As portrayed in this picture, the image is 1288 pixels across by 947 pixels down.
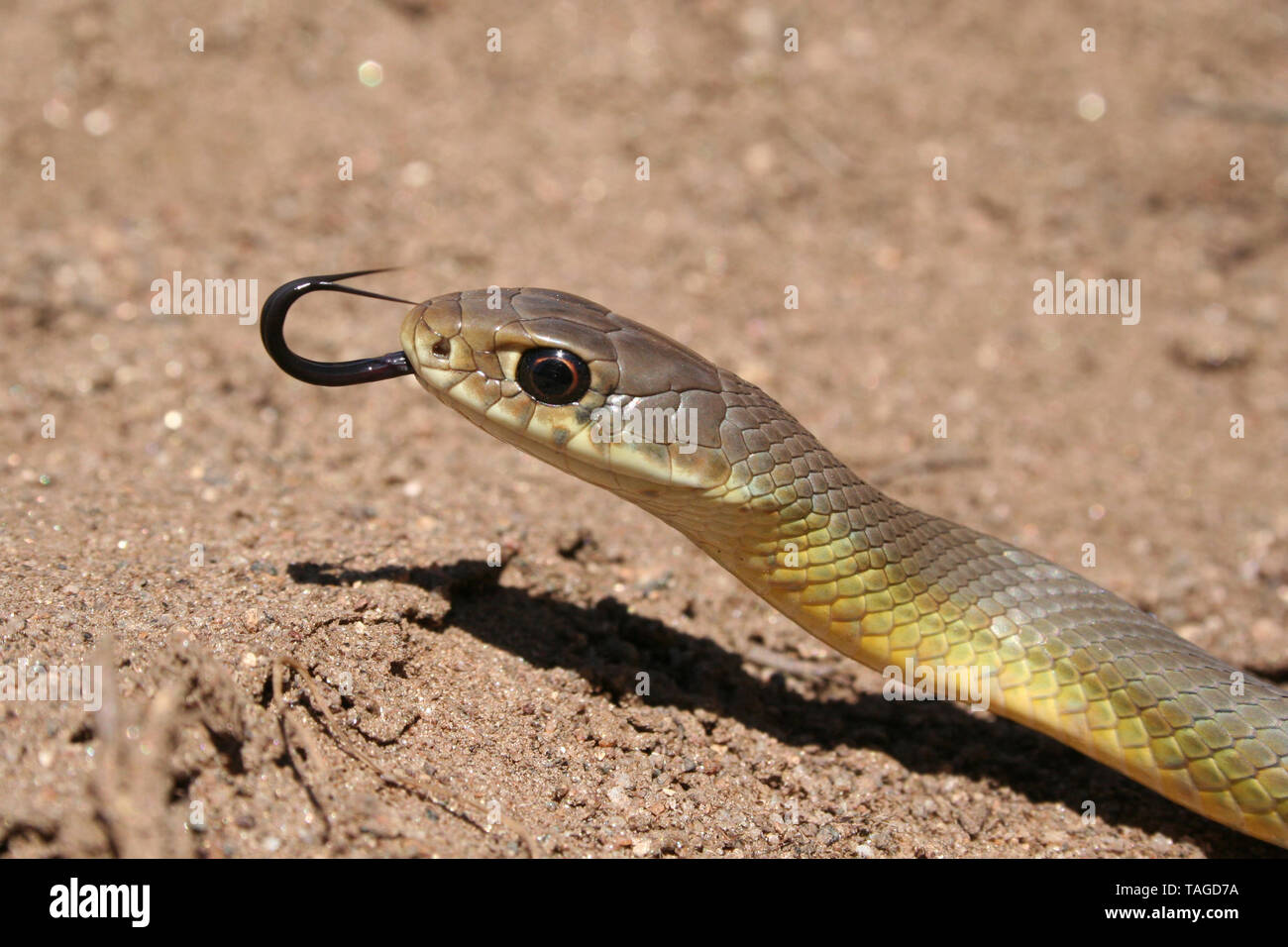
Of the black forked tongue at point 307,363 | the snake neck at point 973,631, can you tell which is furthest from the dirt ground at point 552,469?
the black forked tongue at point 307,363

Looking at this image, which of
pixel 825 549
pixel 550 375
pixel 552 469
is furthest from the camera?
pixel 552 469

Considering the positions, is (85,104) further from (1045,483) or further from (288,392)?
(1045,483)

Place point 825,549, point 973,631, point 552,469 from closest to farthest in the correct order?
point 825,549
point 973,631
point 552,469

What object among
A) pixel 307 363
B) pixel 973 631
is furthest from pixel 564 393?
pixel 973 631

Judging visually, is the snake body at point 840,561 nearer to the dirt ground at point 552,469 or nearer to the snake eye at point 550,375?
the snake eye at point 550,375

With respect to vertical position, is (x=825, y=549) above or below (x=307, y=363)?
below

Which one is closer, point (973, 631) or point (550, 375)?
point (550, 375)

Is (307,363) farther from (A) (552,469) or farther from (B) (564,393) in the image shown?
(A) (552,469)

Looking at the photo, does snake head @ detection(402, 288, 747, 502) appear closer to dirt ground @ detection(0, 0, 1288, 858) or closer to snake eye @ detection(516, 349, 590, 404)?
snake eye @ detection(516, 349, 590, 404)
